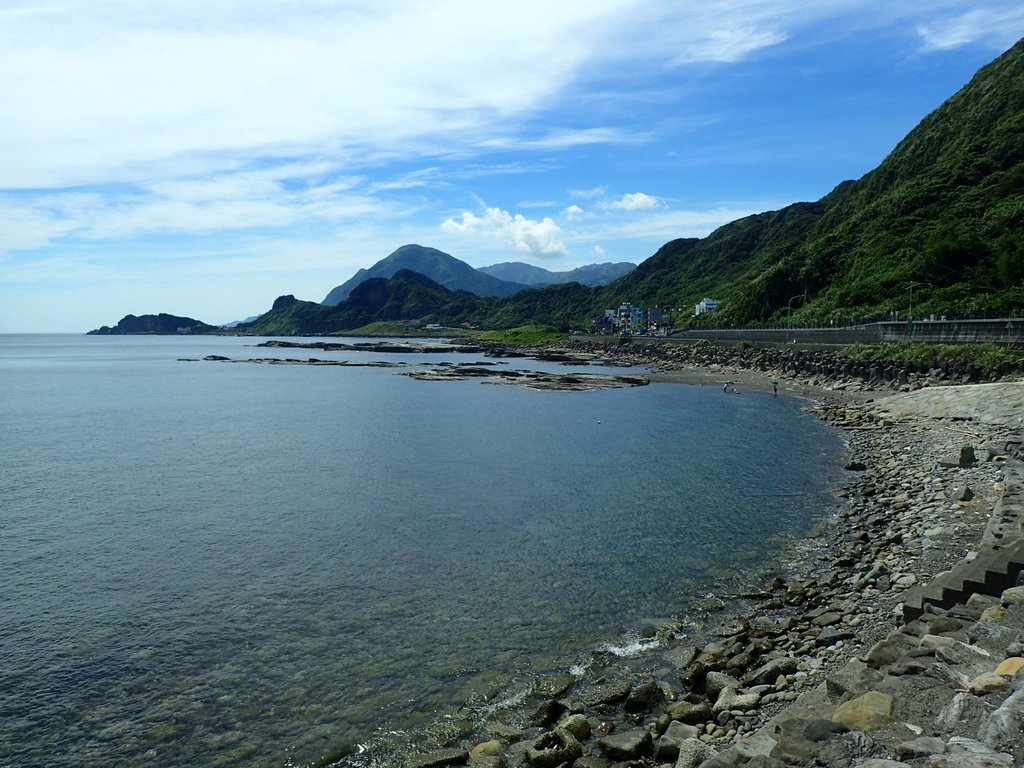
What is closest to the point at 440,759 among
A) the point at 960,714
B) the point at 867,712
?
the point at 867,712

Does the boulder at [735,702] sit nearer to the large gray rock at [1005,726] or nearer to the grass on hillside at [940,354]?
the large gray rock at [1005,726]

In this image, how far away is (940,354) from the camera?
5700 centimetres

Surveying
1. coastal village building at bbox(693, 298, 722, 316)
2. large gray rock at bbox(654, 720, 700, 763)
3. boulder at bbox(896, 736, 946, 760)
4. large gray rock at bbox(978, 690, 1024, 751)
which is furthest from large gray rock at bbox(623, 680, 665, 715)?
coastal village building at bbox(693, 298, 722, 316)

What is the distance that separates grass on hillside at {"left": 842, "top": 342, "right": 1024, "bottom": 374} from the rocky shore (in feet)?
95.4

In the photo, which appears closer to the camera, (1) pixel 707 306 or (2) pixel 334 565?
(2) pixel 334 565

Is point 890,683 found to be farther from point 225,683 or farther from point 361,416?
point 361,416

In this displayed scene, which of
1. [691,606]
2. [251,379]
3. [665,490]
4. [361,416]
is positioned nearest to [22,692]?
[691,606]

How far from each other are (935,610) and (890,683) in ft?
15.0

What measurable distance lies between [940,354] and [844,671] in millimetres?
56599

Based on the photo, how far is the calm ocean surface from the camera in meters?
14.0

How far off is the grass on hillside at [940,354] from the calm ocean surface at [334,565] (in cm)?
1507

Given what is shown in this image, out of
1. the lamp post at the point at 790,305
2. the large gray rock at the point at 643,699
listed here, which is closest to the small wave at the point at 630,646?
the large gray rock at the point at 643,699

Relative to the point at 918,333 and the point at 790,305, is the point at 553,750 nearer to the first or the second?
the point at 918,333

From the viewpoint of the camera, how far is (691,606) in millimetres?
18109
